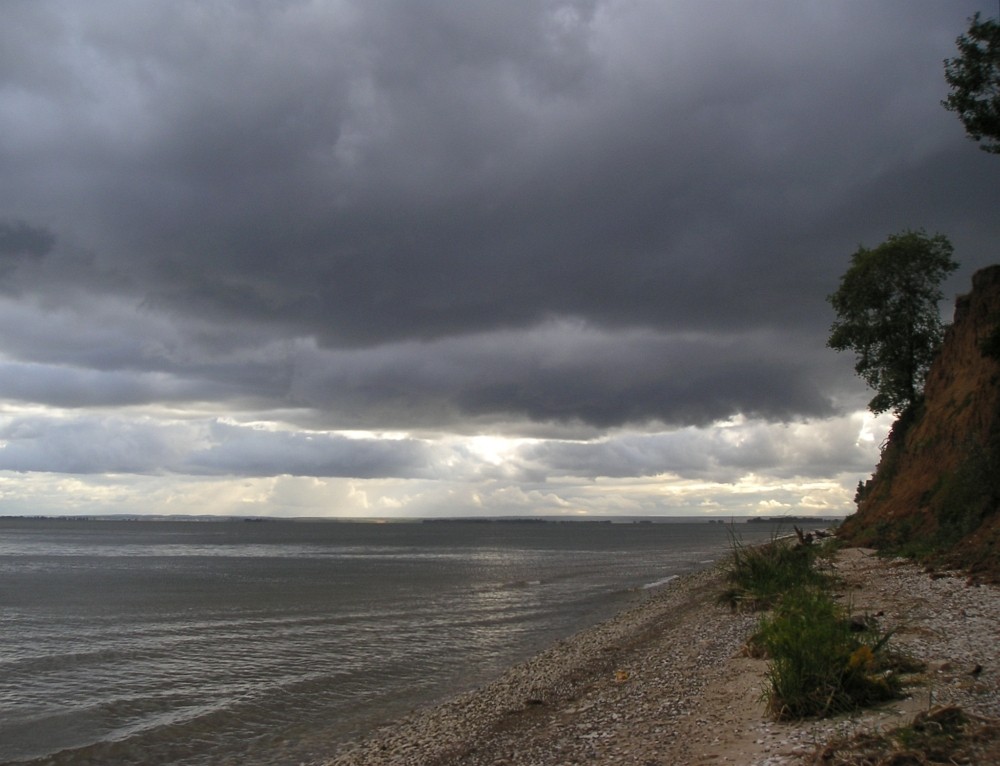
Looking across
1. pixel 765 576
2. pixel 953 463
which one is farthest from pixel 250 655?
pixel 953 463

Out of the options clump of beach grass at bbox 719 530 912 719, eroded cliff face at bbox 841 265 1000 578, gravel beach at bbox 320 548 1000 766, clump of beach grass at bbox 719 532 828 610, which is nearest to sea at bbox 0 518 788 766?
gravel beach at bbox 320 548 1000 766

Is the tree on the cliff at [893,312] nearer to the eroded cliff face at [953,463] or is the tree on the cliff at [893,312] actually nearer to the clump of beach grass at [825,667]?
the eroded cliff face at [953,463]

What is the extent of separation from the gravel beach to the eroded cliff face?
352 centimetres

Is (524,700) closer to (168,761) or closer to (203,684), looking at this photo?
(168,761)

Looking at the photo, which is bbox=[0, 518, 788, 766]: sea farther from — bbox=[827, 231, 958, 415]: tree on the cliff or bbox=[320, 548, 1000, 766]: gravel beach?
bbox=[827, 231, 958, 415]: tree on the cliff

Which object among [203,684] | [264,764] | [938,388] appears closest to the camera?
[264,764]

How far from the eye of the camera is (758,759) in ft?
30.3

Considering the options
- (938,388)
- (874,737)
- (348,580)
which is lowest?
(348,580)

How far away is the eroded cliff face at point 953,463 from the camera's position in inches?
1018

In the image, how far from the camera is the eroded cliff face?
2586 cm

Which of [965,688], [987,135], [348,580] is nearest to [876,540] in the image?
[987,135]

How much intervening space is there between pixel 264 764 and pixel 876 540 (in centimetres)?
2808

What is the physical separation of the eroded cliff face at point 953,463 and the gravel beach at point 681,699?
352 cm

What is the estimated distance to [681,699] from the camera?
1359 centimetres
